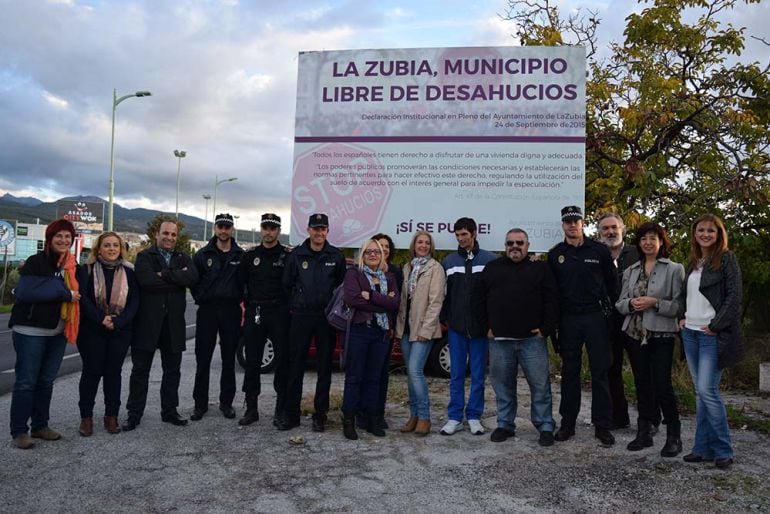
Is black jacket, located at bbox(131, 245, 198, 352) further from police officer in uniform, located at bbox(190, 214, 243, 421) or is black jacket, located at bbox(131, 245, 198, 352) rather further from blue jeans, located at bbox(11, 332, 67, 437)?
blue jeans, located at bbox(11, 332, 67, 437)

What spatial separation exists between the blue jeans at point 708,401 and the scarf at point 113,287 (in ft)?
15.1

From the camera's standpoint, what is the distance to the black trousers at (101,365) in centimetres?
505

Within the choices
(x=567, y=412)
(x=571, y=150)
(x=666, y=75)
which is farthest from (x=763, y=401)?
(x=666, y=75)

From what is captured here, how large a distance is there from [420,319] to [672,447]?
7.23ft

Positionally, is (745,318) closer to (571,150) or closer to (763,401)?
(763,401)

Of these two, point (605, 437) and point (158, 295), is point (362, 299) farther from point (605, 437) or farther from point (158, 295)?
point (605, 437)

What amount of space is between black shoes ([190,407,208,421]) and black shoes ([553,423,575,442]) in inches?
127

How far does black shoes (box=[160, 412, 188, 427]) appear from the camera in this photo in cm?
540

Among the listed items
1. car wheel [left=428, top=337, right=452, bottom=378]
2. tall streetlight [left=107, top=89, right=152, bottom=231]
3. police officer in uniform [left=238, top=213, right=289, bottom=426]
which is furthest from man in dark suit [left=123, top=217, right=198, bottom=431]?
tall streetlight [left=107, top=89, right=152, bottom=231]

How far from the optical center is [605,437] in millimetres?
4852

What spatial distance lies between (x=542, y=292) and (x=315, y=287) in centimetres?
196

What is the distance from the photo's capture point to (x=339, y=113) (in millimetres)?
6352

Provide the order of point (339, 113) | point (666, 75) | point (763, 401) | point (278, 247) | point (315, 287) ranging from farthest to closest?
1. point (666, 75)
2. point (763, 401)
3. point (339, 113)
4. point (278, 247)
5. point (315, 287)

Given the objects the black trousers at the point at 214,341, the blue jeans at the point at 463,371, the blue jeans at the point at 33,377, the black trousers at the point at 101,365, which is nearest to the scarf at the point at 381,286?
the blue jeans at the point at 463,371
